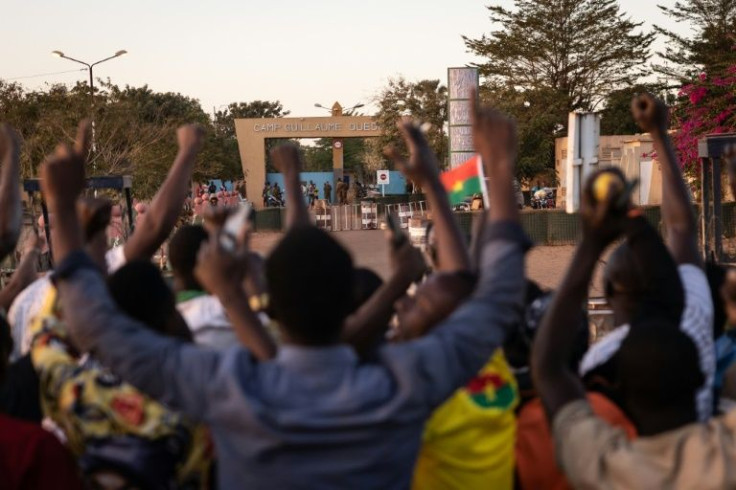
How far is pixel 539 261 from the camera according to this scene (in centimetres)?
2217

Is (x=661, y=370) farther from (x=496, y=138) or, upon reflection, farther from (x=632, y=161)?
(x=632, y=161)

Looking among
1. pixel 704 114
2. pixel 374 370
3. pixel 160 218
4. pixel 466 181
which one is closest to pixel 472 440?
pixel 374 370

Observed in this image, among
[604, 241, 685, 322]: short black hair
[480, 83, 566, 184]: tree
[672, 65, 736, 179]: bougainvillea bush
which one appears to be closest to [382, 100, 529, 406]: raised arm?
[604, 241, 685, 322]: short black hair

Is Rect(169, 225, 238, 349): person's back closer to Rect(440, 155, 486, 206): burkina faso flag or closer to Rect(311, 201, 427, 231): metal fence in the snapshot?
Rect(440, 155, 486, 206): burkina faso flag

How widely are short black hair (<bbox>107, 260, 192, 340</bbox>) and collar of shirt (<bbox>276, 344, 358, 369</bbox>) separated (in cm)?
62

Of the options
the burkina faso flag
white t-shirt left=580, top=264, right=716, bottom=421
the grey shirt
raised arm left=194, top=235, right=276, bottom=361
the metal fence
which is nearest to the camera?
the grey shirt

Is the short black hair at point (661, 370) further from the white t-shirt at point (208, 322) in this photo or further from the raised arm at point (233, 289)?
the white t-shirt at point (208, 322)

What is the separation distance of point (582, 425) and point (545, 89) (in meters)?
49.1

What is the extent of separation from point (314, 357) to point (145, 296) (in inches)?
28.2

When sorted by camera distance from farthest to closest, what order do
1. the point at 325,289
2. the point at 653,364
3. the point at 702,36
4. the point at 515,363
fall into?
the point at 702,36
the point at 515,363
the point at 653,364
the point at 325,289

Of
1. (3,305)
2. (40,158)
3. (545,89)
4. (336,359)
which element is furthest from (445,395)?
(545,89)

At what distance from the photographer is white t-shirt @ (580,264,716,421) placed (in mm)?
2971

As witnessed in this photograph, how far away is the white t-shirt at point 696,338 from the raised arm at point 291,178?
1.18m

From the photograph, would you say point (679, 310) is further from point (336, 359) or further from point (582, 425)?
point (336, 359)
